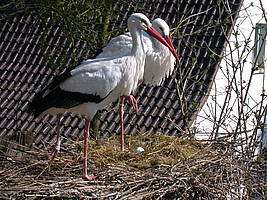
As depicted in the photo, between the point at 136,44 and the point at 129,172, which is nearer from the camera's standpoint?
the point at 129,172

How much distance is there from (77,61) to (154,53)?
3.07 meters

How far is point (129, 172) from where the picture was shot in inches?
170

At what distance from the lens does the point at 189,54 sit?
10.1 m

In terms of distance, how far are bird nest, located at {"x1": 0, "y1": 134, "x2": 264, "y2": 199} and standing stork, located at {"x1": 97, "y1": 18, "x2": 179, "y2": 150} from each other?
1.57 feet

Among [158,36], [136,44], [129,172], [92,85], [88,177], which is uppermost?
[158,36]

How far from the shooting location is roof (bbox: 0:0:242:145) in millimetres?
9422

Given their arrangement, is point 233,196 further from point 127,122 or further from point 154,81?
point 127,122

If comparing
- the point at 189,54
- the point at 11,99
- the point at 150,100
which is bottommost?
the point at 11,99

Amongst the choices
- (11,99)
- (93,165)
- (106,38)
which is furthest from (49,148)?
(11,99)

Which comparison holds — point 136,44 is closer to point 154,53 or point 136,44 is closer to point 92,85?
point 92,85

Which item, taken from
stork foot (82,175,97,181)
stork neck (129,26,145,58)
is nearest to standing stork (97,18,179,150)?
stork neck (129,26,145,58)

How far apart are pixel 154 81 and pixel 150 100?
423 centimetres

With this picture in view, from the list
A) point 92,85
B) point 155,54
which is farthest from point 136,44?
point 155,54

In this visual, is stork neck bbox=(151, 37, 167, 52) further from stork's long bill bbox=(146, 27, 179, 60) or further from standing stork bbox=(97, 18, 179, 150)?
stork's long bill bbox=(146, 27, 179, 60)
